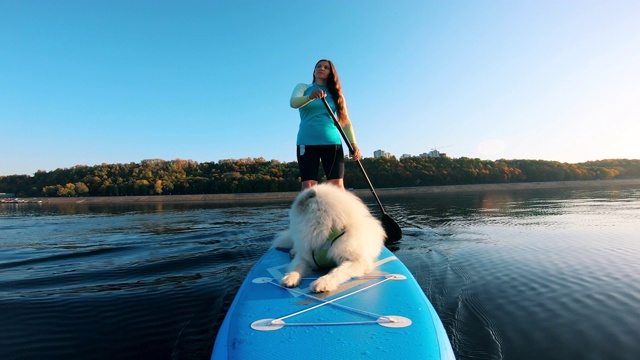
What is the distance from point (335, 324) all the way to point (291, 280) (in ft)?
3.09

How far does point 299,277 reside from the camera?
321 centimetres

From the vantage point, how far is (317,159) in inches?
213

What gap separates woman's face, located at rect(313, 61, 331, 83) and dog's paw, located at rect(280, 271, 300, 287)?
3664mm

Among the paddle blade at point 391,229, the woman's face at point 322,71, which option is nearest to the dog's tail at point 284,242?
the woman's face at point 322,71

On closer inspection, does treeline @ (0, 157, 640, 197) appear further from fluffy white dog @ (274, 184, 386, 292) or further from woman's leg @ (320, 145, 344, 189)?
fluffy white dog @ (274, 184, 386, 292)

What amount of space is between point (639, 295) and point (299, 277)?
4.87 metres

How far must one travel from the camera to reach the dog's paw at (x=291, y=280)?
120 inches

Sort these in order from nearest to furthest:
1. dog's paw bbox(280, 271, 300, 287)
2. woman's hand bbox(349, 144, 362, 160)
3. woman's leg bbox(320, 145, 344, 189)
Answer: dog's paw bbox(280, 271, 300, 287) < woman's leg bbox(320, 145, 344, 189) < woman's hand bbox(349, 144, 362, 160)

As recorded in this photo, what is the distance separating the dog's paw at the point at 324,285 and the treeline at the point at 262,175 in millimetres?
74468

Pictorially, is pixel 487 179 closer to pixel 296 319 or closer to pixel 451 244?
pixel 451 244

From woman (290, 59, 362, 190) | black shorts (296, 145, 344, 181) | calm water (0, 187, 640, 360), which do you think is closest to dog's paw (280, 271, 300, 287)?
calm water (0, 187, 640, 360)

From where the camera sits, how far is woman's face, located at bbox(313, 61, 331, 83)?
18.2 ft

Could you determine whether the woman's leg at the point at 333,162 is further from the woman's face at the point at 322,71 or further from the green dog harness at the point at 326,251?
the green dog harness at the point at 326,251

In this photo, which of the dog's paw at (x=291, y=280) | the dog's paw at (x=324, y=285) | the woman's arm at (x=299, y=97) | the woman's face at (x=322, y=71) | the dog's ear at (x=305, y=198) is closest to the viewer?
the dog's paw at (x=324, y=285)
